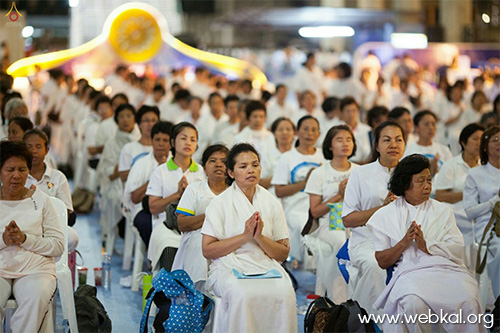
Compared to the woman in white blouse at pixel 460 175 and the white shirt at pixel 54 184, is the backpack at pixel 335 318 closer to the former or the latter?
the white shirt at pixel 54 184

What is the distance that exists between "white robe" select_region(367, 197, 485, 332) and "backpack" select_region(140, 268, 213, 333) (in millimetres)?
940

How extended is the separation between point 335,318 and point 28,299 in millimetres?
1579

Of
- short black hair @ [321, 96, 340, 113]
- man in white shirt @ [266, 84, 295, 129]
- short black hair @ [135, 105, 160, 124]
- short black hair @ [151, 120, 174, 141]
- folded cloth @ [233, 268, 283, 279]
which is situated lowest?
folded cloth @ [233, 268, 283, 279]

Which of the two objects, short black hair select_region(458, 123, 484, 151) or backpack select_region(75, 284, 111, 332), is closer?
backpack select_region(75, 284, 111, 332)

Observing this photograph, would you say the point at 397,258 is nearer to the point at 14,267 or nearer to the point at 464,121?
the point at 14,267

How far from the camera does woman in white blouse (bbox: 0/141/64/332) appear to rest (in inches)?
182

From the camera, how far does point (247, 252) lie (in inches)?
191

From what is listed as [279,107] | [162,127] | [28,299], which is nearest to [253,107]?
[162,127]

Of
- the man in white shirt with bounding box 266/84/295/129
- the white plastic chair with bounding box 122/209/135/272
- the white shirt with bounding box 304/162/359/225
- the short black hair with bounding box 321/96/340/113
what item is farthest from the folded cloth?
the man in white shirt with bounding box 266/84/295/129

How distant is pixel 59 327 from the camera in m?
5.61

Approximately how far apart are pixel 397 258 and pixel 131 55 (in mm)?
11658

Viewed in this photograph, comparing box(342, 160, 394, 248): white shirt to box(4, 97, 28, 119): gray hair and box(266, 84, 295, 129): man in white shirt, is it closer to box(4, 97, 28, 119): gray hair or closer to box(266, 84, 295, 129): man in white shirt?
box(4, 97, 28, 119): gray hair

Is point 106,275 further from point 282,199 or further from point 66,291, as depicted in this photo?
point 66,291

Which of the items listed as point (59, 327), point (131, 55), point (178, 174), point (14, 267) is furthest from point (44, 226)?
point (131, 55)
